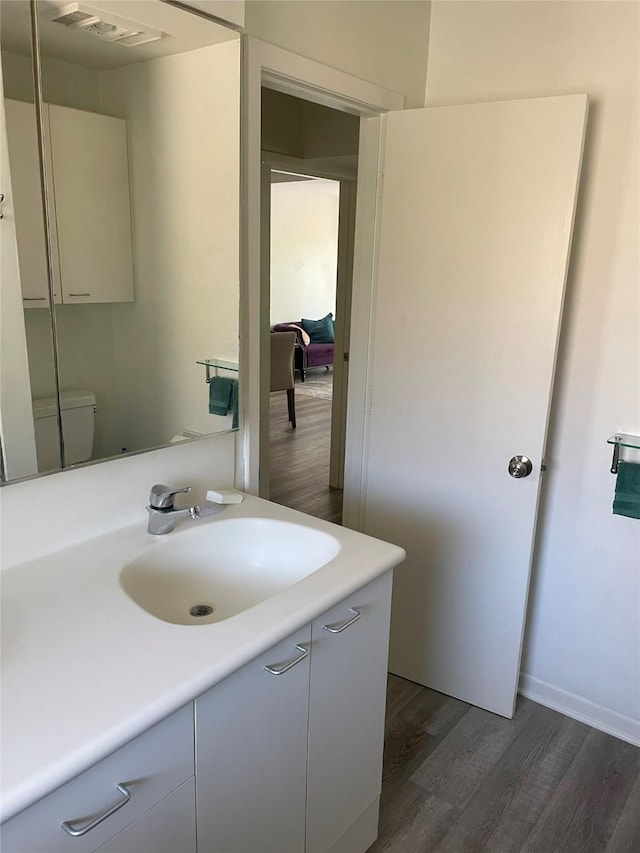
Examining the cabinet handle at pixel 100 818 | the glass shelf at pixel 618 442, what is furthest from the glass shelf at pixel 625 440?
the cabinet handle at pixel 100 818

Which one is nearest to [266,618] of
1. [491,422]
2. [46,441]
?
[46,441]

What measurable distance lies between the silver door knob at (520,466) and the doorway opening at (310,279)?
1808mm

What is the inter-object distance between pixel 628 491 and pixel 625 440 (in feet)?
0.54

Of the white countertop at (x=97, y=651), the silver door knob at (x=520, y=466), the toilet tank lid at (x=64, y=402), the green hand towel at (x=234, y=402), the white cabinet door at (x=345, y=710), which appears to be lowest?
the white cabinet door at (x=345, y=710)

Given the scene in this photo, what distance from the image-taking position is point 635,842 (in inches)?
71.1

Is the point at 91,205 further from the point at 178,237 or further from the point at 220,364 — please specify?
the point at 220,364

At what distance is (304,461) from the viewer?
17.2 feet

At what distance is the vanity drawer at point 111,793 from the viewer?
2.81ft

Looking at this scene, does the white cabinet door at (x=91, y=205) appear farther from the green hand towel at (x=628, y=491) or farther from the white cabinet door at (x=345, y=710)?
the green hand towel at (x=628, y=491)

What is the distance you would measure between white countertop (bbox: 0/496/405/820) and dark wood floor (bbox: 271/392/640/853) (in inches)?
36.4

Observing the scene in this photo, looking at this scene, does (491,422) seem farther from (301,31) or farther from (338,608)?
(301,31)

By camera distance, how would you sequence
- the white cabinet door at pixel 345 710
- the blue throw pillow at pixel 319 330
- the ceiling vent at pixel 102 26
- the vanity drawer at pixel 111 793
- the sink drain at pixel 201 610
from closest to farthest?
the vanity drawer at pixel 111 793 < the ceiling vent at pixel 102 26 < the white cabinet door at pixel 345 710 < the sink drain at pixel 201 610 < the blue throw pillow at pixel 319 330

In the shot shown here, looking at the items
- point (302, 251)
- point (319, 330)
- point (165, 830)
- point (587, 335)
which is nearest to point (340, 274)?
point (587, 335)

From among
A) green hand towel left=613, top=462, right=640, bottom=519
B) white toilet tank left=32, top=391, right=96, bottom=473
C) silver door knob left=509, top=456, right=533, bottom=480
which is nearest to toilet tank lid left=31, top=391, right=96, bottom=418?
white toilet tank left=32, top=391, right=96, bottom=473
